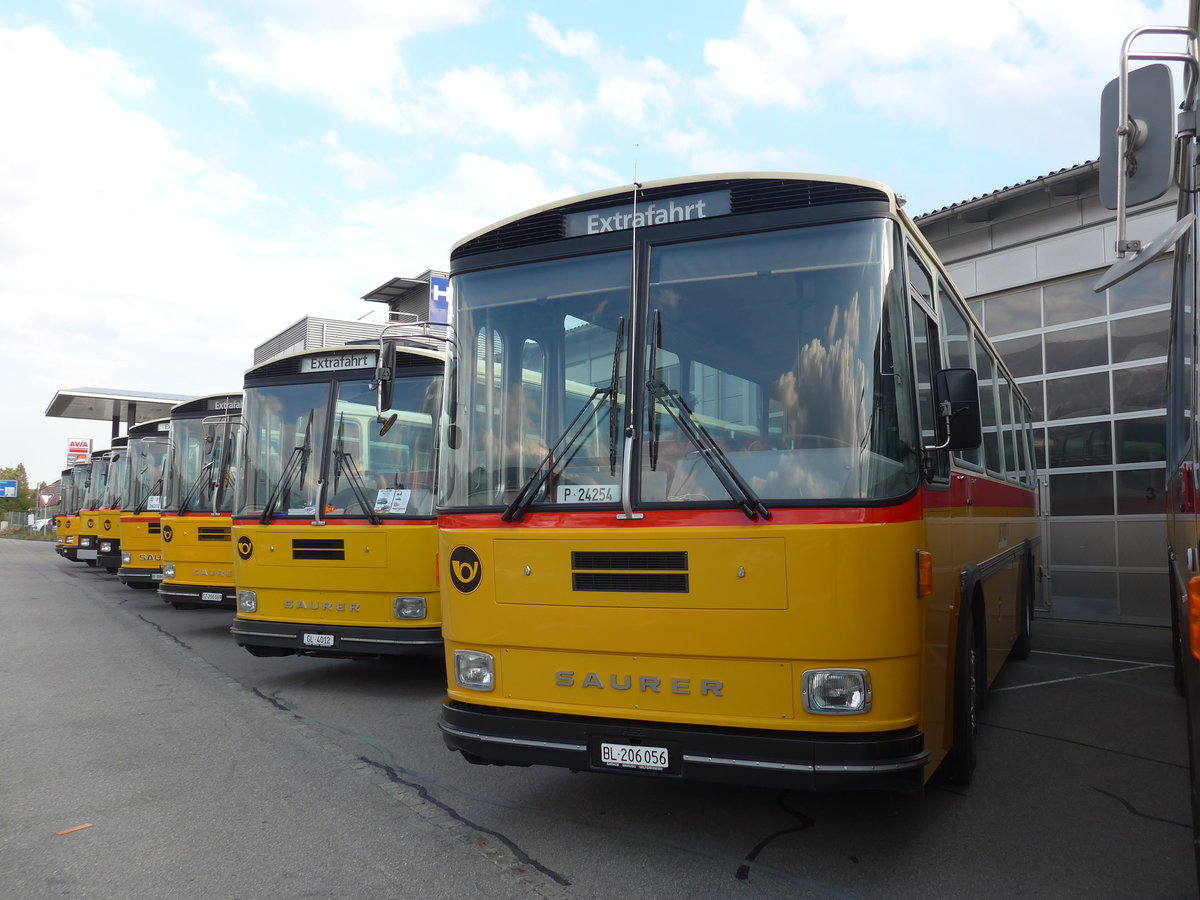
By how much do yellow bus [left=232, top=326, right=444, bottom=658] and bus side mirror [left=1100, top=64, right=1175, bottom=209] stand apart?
560 cm

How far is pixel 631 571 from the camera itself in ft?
13.4

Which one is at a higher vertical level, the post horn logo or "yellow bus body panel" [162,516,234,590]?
the post horn logo

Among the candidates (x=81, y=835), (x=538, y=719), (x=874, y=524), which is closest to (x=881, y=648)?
(x=874, y=524)

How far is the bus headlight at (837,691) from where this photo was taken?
148 inches

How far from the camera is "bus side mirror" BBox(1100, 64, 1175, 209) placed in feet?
9.39

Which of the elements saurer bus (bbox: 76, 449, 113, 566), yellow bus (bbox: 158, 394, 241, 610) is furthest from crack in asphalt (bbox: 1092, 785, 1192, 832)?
saurer bus (bbox: 76, 449, 113, 566)

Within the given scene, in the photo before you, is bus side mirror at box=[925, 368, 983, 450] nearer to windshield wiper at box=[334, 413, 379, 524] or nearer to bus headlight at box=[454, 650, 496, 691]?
bus headlight at box=[454, 650, 496, 691]

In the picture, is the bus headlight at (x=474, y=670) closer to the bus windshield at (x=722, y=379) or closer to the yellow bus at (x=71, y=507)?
the bus windshield at (x=722, y=379)

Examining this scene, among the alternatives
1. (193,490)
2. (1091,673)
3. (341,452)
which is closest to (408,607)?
(341,452)

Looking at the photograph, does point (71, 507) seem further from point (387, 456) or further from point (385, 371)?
point (385, 371)

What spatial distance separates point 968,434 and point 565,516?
5.91 ft

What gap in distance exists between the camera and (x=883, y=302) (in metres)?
3.96

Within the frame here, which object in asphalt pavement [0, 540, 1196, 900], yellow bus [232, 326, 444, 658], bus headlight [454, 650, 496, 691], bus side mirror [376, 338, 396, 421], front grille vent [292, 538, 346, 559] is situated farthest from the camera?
front grille vent [292, 538, 346, 559]

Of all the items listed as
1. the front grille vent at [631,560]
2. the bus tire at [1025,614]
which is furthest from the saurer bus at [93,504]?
the front grille vent at [631,560]
